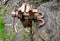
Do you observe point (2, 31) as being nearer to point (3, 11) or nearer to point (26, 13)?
point (3, 11)

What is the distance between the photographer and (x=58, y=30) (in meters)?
1.59

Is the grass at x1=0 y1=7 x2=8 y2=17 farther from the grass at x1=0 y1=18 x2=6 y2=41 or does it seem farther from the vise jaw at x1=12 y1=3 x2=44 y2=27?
the vise jaw at x1=12 y1=3 x2=44 y2=27

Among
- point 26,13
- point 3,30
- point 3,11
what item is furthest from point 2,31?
point 26,13

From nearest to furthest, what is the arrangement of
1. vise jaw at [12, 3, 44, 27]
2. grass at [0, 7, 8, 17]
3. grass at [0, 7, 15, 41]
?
vise jaw at [12, 3, 44, 27] < grass at [0, 7, 15, 41] < grass at [0, 7, 8, 17]

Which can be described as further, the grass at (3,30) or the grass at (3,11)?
the grass at (3,11)

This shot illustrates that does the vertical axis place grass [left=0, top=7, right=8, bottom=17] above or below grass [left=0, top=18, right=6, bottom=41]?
above

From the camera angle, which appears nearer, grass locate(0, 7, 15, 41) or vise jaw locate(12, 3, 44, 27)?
vise jaw locate(12, 3, 44, 27)

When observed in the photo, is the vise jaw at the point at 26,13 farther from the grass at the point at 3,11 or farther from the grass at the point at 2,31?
the grass at the point at 3,11

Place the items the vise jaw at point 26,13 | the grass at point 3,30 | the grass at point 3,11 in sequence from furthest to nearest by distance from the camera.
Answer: the grass at point 3,11, the grass at point 3,30, the vise jaw at point 26,13

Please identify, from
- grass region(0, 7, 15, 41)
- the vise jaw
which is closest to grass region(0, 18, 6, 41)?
grass region(0, 7, 15, 41)

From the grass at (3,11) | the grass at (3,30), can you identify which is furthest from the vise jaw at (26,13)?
the grass at (3,11)

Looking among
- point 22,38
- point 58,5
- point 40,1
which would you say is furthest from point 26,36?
point 40,1

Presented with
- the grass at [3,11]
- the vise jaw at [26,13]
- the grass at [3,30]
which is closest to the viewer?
the vise jaw at [26,13]

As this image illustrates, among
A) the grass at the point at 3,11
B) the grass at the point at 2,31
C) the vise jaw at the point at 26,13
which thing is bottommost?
the grass at the point at 2,31
